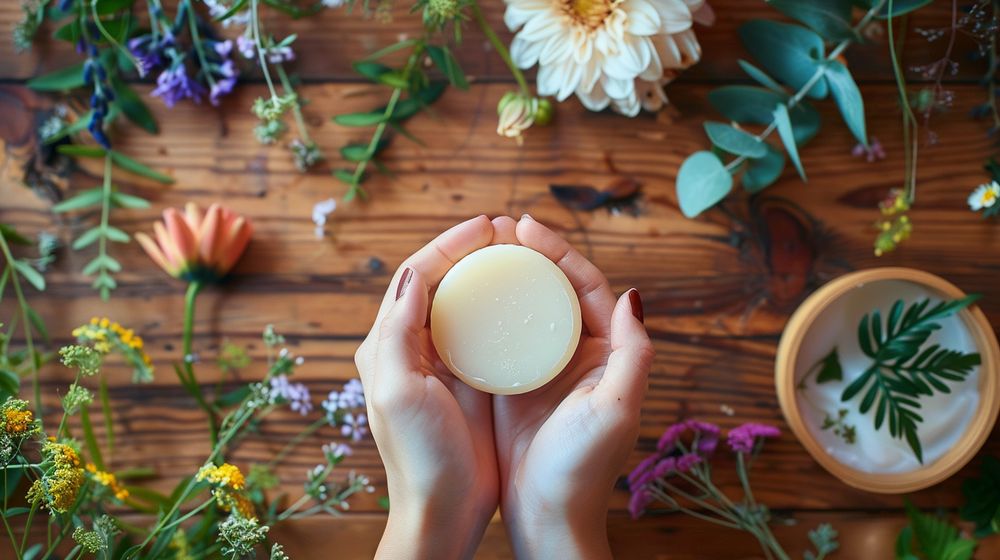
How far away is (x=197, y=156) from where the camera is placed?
1.06 m

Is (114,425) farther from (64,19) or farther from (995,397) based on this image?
(995,397)

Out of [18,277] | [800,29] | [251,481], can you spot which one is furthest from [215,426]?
[800,29]

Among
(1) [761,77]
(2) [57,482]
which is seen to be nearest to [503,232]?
(1) [761,77]

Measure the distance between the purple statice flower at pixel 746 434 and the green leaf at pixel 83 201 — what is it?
909 mm

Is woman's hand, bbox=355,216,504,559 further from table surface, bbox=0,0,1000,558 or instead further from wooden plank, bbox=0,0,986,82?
wooden plank, bbox=0,0,986,82

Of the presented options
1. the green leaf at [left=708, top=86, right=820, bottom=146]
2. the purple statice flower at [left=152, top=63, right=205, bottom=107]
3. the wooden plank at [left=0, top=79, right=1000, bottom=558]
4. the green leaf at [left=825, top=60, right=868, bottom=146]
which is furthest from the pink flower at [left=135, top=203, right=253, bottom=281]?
the green leaf at [left=825, top=60, right=868, bottom=146]

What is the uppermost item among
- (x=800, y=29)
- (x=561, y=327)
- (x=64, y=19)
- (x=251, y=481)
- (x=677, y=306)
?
(x=800, y=29)

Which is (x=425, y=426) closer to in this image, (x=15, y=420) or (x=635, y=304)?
Result: (x=635, y=304)

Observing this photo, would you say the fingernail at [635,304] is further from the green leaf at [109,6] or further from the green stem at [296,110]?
the green leaf at [109,6]

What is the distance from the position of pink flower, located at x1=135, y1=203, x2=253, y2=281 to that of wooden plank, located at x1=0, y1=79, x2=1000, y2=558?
41 millimetres

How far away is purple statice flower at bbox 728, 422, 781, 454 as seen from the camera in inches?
39.5

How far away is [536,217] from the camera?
1052mm

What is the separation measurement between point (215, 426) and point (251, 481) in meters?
0.09

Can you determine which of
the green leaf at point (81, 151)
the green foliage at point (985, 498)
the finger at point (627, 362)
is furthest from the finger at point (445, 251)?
the green foliage at point (985, 498)
